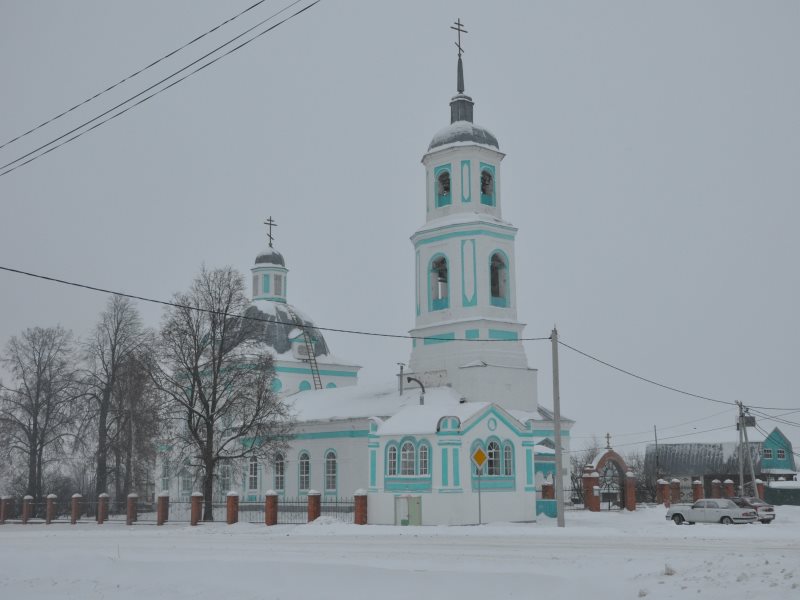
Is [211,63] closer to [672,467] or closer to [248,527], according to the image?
[248,527]

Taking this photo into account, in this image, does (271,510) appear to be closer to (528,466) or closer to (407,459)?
(407,459)

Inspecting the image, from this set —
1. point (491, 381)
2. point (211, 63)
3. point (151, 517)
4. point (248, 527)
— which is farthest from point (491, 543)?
point (151, 517)

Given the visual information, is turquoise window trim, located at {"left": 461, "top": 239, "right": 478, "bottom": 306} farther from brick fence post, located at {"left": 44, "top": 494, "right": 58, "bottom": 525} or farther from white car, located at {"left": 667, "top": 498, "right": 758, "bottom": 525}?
brick fence post, located at {"left": 44, "top": 494, "right": 58, "bottom": 525}

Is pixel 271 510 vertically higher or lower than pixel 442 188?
lower

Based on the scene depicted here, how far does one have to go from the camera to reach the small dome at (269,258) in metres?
55.4

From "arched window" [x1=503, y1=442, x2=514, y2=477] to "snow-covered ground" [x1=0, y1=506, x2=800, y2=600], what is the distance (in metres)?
9.04

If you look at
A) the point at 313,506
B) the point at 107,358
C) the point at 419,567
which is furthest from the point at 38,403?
the point at 419,567

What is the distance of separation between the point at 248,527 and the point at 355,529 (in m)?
5.16

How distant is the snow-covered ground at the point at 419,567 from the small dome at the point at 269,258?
31.8 meters

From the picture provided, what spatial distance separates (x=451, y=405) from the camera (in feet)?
114

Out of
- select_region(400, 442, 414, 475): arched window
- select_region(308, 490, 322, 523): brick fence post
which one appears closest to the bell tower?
select_region(400, 442, 414, 475): arched window

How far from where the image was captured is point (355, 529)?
29516 mm

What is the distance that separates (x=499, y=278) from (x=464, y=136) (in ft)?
20.1

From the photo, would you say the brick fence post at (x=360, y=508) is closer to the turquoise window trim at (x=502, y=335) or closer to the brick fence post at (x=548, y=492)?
the turquoise window trim at (x=502, y=335)
